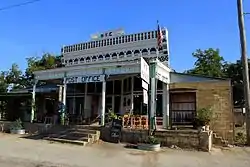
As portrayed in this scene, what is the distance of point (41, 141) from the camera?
17156mm

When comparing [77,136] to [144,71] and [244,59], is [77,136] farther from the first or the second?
[244,59]

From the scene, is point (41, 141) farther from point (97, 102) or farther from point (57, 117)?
point (97, 102)

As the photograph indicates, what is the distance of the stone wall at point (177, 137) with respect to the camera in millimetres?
15164

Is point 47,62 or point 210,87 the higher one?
point 47,62

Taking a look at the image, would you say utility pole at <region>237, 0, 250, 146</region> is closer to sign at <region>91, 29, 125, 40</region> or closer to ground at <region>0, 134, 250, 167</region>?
ground at <region>0, 134, 250, 167</region>

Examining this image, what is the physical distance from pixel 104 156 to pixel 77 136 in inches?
171

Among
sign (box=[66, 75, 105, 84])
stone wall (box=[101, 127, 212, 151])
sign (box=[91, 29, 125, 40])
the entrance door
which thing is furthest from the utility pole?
sign (box=[91, 29, 125, 40])

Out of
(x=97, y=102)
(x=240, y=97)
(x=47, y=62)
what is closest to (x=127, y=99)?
(x=97, y=102)

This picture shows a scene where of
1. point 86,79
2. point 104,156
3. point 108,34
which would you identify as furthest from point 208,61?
point 104,156

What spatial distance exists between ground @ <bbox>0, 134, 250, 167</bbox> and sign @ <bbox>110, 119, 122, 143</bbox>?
748 millimetres

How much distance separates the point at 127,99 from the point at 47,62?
18.0m

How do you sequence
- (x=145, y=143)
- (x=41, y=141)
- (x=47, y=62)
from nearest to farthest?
(x=145, y=143) < (x=41, y=141) < (x=47, y=62)

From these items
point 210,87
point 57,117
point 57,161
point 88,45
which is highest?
point 88,45

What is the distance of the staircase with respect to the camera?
1659cm
